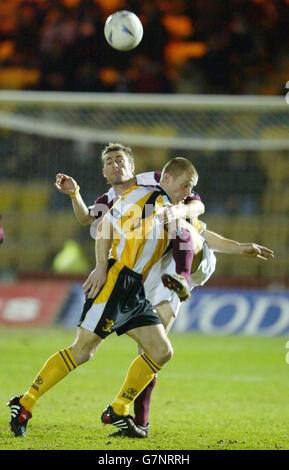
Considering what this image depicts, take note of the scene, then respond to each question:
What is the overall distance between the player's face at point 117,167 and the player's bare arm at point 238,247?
63 centimetres

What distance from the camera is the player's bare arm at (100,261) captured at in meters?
4.22

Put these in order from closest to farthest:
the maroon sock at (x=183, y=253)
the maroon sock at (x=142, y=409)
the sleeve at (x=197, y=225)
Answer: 1. the maroon sock at (x=183, y=253)
2. the maroon sock at (x=142, y=409)
3. the sleeve at (x=197, y=225)

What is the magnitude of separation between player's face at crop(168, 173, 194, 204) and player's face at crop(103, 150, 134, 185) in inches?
12.7

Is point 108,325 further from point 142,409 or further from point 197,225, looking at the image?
point 197,225

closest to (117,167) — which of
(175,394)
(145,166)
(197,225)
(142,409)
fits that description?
(197,225)

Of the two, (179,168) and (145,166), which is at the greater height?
(145,166)

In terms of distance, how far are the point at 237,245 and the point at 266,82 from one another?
10.2m

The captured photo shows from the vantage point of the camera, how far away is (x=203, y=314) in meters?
9.83

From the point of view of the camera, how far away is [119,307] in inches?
165

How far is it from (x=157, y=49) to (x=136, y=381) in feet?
37.1

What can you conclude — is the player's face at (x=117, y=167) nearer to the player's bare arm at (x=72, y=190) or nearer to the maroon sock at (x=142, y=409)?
the player's bare arm at (x=72, y=190)

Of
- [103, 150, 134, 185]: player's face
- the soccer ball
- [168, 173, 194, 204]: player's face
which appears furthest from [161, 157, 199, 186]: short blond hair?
the soccer ball

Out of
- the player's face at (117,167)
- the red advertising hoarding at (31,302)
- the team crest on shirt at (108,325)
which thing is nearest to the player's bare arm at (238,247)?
the player's face at (117,167)

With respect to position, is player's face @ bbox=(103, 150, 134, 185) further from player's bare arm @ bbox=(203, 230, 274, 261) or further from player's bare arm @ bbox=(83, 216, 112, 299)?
player's bare arm @ bbox=(203, 230, 274, 261)
